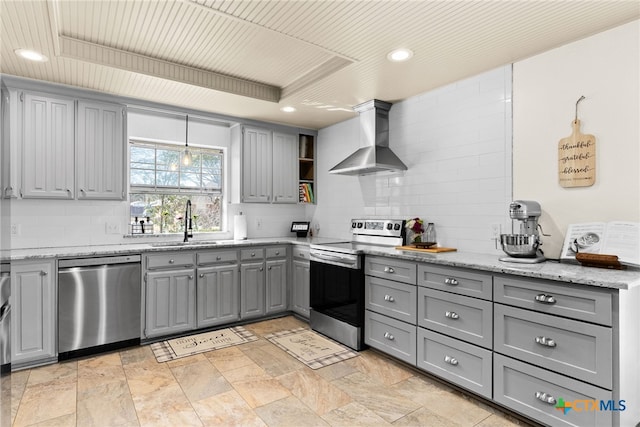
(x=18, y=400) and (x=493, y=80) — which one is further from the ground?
(x=493, y=80)

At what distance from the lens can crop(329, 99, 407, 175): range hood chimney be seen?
12.4 ft

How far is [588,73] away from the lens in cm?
250

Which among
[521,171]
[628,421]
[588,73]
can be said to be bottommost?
[628,421]

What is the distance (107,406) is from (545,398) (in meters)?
2.77

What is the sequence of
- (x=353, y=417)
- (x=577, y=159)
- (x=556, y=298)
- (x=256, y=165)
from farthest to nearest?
1. (x=256, y=165)
2. (x=577, y=159)
3. (x=353, y=417)
4. (x=556, y=298)

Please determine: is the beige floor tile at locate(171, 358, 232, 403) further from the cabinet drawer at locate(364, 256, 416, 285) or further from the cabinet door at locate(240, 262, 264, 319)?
the cabinet drawer at locate(364, 256, 416, 285)

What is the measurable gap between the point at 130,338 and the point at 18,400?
0.99m

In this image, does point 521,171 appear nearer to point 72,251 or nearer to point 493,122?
point 493,122

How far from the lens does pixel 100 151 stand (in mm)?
3627

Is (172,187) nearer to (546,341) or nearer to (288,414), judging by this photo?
(288,414)

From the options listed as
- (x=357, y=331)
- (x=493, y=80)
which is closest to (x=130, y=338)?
(x=357, y=331)

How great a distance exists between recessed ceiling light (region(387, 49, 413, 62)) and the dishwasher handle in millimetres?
2904

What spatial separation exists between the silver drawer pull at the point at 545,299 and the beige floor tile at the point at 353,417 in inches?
46.6

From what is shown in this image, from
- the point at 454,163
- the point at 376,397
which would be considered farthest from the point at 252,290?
the point at 454,163
